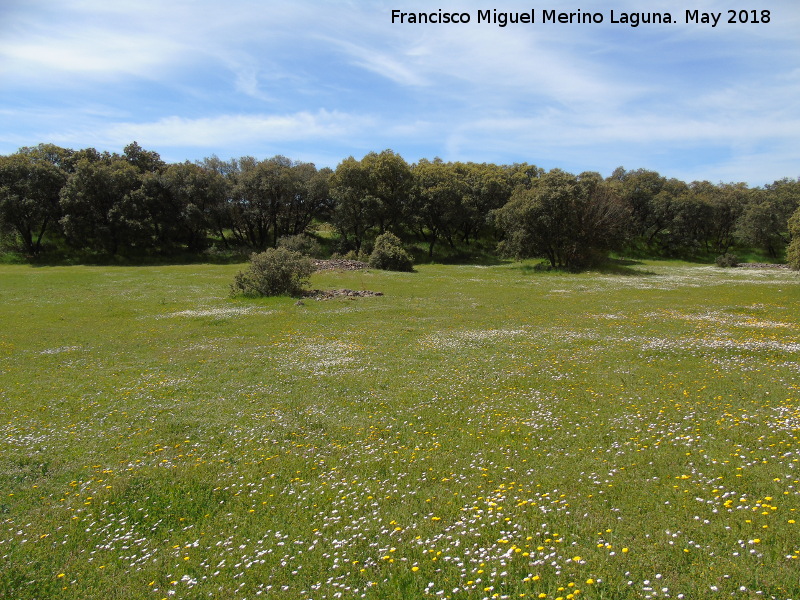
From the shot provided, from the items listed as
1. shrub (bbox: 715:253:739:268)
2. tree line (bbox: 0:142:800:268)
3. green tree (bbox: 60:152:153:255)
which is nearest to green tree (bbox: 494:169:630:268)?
tree line (bbox: 0:142:800:268)

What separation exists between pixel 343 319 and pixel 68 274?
37.9 metres

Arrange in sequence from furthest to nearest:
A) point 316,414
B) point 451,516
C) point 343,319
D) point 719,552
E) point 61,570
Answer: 1. point 343,319
2. point 316,414
3. point 451,516
4. point 61,570
5. point 719,552

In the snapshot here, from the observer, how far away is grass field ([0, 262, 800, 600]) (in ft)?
21.5

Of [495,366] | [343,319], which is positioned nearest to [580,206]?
[343,319]

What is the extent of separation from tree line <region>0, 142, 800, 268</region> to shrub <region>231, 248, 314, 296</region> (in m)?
29.3

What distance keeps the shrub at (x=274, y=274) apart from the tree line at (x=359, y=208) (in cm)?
2928

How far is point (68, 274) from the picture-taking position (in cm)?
4938

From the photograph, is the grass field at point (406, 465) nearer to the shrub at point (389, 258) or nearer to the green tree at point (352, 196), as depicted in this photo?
the shrub at point (389, 258)

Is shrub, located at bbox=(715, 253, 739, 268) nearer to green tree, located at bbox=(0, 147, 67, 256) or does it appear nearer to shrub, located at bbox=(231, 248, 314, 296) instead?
shrub, located at bbox=(231, 248, 314, 296)

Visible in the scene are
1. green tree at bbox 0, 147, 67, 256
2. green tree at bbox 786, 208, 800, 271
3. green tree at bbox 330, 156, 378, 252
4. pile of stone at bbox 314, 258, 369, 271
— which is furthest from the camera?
green tree at bbox 330, 156, 378, 252

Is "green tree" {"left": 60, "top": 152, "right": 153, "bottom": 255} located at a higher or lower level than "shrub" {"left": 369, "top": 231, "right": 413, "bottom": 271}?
higher

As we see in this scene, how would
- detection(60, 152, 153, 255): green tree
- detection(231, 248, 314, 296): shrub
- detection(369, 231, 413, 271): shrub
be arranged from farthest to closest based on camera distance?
detection(60, 152, 153, 255): green tree < detection(369, 231, 413, 271): shrub < detection(231, 248, 314, 296): shrub

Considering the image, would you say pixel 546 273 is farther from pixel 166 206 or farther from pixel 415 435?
pixel 166 206

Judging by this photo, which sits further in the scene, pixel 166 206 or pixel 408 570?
pixel 166 206
